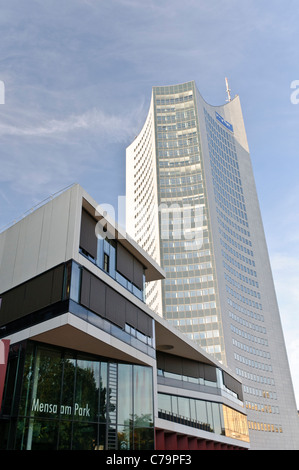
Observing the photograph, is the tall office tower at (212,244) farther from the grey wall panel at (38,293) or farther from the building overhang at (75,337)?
the grey wall panel at (38,293)

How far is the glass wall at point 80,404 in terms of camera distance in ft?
68.5

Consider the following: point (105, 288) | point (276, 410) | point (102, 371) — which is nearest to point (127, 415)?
point (102, 371)

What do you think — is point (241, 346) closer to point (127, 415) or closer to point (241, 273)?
point (241, 273)

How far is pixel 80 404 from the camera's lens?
2320 centimetres

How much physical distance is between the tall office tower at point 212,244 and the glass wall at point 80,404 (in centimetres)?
6841

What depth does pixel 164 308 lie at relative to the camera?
101625 millimetres

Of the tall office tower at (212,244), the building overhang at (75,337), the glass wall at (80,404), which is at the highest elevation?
the tall office tower at (212,244)

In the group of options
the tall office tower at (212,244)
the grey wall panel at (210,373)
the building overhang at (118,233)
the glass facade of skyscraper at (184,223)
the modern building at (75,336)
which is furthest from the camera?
the glass facade of skyscraper at (184,223)

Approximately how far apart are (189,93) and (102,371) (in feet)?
399

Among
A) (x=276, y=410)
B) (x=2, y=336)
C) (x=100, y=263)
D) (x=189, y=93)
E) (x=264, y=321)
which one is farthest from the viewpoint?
(x=189, y=93)

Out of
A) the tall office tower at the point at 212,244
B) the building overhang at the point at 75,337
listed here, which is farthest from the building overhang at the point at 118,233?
the tall office tower at the point at 212,244

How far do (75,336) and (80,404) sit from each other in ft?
13.7

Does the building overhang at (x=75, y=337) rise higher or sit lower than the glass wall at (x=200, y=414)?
higher

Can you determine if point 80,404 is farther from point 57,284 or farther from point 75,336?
point 57,284
